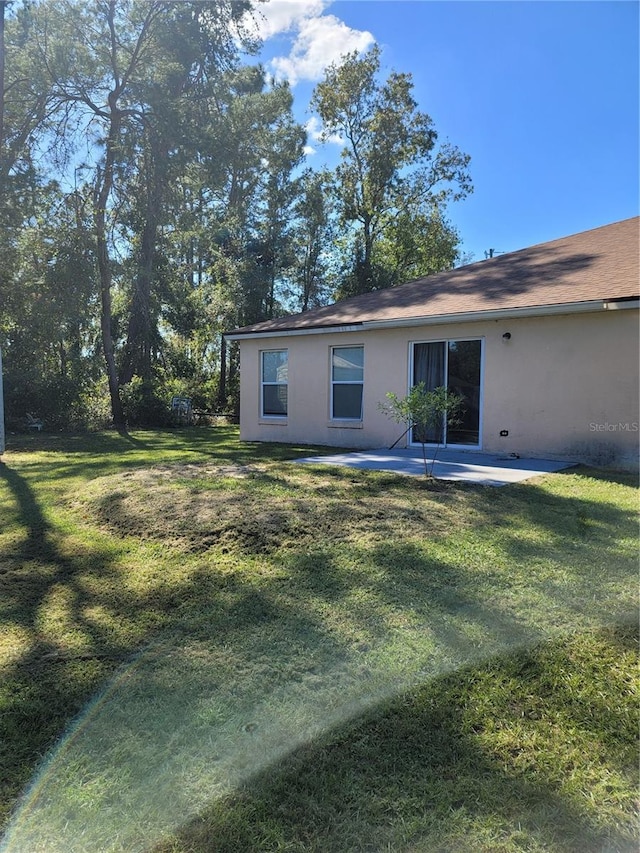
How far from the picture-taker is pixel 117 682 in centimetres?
249

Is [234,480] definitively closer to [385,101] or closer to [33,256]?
[33,256]

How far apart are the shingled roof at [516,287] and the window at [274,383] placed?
70 cm

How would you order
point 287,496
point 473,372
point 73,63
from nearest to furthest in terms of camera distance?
point 287,496, point 473,372, point 73,63

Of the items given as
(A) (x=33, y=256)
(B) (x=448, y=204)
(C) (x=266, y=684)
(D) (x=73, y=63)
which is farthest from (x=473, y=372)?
(B) (x=448, y=204)

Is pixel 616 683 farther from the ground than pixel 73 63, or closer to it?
closer to it

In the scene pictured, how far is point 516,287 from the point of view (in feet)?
31.0

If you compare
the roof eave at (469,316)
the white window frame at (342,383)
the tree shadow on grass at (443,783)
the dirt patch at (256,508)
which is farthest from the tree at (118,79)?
the tree shadow on grass at (443,783)

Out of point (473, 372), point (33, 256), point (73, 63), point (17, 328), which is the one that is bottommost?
point (473, 372)

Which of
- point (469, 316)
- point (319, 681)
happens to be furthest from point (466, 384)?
point (319, 681)

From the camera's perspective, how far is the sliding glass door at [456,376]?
9.46 metres

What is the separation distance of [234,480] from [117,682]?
4205 mm

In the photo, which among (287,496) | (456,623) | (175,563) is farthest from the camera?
(287,496)

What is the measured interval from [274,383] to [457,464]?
Result: 17.9 ft

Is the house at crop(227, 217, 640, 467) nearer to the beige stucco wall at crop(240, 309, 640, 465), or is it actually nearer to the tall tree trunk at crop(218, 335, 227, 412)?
the beige stucco wall at crop(240, 309, 640, 465)
